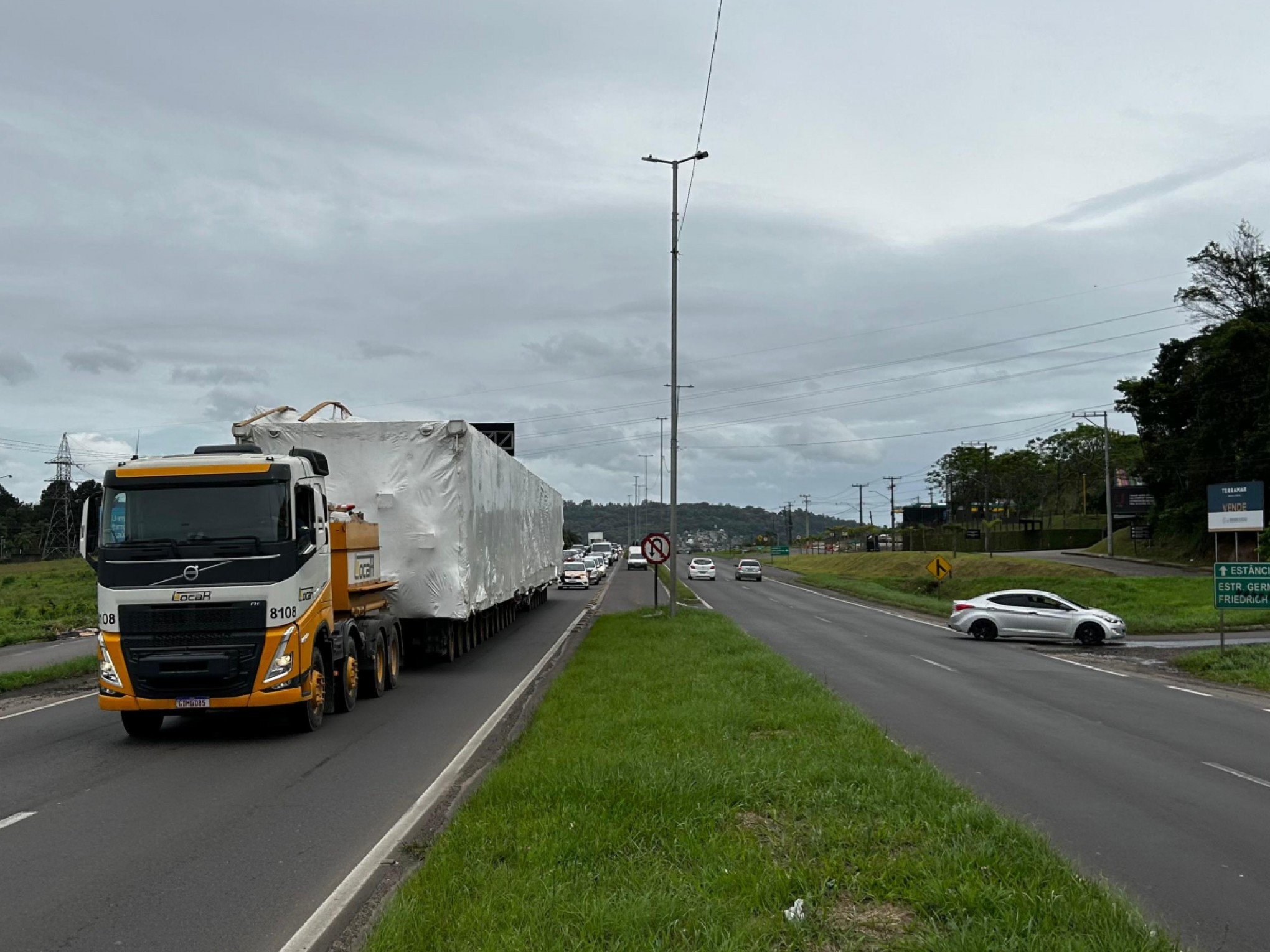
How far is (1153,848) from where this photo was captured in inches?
310

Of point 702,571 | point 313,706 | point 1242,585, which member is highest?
point 1242,585

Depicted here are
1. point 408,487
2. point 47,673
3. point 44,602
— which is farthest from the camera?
point 44,602

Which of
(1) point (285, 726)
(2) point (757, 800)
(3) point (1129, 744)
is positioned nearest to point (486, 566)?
(1) point (285, 726)

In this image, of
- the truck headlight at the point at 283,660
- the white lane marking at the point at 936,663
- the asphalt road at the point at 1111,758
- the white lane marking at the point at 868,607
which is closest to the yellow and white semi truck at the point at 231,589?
the truck headlight at the point at 283,660

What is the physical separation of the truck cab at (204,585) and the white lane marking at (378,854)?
2108 mm

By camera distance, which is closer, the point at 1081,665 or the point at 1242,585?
the point at 1242,585

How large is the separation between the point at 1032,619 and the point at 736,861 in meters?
26.2

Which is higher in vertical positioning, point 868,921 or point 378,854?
point 868,921

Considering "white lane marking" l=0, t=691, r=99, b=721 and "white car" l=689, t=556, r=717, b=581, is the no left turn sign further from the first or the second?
"white car" l=689, t=556, r=717, b=581

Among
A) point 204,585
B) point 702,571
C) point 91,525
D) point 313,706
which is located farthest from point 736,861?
point 702,571

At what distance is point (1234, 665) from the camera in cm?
2178

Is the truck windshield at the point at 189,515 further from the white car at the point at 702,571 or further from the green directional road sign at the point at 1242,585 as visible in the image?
the white car at the point at 702,571

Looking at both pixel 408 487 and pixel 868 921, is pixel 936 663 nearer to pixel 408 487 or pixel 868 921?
pixel 408 487

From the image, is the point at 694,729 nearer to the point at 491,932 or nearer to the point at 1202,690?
the point at 491,932
